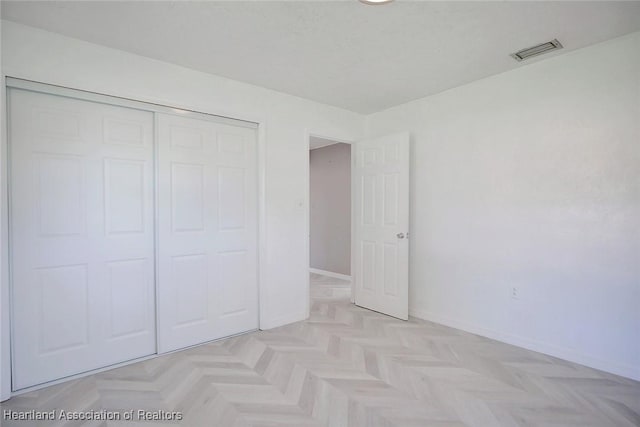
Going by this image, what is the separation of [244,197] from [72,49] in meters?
1.64

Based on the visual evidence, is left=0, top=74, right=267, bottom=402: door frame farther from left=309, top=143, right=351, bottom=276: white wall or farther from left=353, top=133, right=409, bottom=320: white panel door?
left=309, top=143, right=351, bottom=276: white wall

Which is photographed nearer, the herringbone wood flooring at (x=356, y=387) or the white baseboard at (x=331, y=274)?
the herringbone wood flooring at (x=356, y=387)

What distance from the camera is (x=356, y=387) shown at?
2.18 metres

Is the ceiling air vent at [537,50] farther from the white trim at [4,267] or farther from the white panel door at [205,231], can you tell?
the white trim at [4,267]

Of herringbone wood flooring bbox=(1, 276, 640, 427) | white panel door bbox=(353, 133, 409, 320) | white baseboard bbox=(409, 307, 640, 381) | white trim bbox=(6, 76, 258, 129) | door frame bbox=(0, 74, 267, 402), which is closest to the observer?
herringbone wood flooring bbox=(1, 276, 640, 427)

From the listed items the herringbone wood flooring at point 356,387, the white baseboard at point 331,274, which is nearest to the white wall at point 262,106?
the herringbone wood flooring at point 356,387

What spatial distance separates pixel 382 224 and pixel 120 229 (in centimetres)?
254

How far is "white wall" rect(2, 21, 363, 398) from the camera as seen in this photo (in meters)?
2.13

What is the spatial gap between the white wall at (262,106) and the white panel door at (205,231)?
0.16 m

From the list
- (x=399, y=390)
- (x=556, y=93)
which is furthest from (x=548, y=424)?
(x=556, y=93)

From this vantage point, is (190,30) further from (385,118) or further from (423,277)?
(423,277)

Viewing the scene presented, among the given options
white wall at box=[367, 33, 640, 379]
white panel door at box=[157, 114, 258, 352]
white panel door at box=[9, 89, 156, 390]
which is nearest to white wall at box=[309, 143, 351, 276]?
white wall at box=[367, 33, 640, 379]

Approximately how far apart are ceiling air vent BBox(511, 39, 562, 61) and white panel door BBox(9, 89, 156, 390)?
2.94 m

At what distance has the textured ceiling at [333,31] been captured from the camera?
193cm
